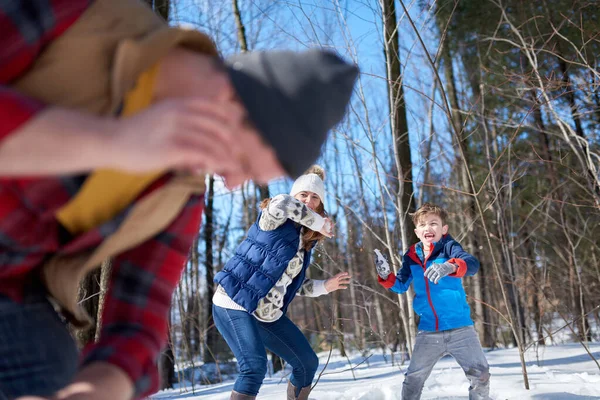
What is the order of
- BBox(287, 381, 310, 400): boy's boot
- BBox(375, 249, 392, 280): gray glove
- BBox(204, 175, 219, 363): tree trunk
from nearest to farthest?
BBox(287, 381, 310, 400): boy's boot → BBox(375, 249, 392, 280): gray glove → BBox(204, 175, 219, 363): tree trunk

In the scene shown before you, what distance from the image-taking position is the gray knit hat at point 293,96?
31.0 inches

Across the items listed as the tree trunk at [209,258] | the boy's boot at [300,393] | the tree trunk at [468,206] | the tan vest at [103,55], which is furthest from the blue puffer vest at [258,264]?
the tree trunk at [209,258]

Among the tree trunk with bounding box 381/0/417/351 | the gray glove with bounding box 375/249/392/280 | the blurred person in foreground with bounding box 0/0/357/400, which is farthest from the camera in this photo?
the tree trunk with bounding box 381/0/417/351

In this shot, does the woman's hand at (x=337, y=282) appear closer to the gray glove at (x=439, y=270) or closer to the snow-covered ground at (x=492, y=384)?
the gray glove at (x=439, y=270)

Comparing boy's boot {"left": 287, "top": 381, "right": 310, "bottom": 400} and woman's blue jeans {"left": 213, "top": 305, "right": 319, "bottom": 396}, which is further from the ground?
woman's blue jeans {"left": 213, "top": 305, "right": 319, "bottom": 396}

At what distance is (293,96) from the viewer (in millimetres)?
804

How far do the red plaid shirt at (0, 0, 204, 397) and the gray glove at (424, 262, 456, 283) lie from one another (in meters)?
3.22

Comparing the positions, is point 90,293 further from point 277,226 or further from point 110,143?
point 110,143

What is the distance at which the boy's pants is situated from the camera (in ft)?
13.3

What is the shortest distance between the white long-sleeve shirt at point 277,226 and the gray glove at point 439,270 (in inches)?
35.6

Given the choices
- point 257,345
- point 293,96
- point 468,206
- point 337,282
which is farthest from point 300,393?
point 468,206

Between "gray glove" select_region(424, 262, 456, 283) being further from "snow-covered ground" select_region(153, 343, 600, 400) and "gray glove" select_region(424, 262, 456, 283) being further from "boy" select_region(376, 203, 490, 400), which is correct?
"snow-covered ground" select_region(153, 343, 600, 400)

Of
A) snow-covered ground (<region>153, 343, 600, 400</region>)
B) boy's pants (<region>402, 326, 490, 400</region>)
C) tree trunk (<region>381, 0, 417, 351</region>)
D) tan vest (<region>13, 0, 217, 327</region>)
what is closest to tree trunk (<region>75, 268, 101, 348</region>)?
snow-covered ground (<region>153, 343, 600, 400</region>)

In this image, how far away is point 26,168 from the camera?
0.68m
